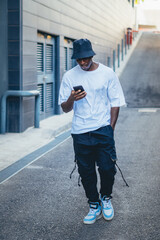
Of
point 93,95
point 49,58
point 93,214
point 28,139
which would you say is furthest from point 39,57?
point 93,214

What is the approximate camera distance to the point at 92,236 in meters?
4.07

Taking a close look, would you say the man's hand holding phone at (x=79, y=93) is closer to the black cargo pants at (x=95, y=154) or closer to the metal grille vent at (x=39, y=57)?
the black cargo pants at (x=95, y=154)

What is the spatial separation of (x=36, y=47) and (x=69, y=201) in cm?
693

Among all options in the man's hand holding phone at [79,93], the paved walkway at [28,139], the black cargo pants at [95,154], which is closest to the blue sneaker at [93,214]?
the black cargo pants at [95,154]

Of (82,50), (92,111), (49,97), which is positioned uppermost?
(82,50)

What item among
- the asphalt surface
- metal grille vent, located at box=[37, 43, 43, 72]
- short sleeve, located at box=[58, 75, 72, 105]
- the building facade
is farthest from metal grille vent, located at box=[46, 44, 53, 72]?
short sleeve, located at box=[58, 75, 72, 105]

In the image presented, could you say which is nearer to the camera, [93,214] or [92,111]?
[92,111]

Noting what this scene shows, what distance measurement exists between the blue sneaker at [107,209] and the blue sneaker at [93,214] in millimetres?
59

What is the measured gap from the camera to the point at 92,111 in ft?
14.0

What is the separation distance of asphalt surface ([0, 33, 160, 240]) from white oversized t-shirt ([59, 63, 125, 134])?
978 millimetres

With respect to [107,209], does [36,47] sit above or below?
above

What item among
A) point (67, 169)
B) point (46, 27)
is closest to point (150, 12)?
point (46, 27)

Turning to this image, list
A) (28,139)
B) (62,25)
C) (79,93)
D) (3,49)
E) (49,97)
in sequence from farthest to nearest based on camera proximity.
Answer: (62,25), (49,97), (3,49), (28,139), (79,93)

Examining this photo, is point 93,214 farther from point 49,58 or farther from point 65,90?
point 49,58
